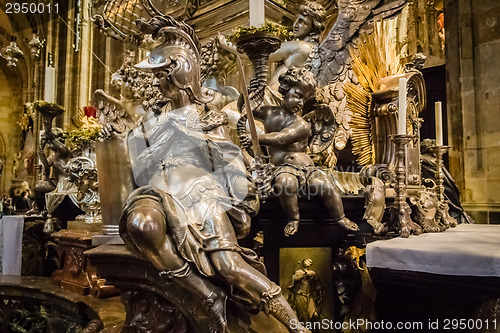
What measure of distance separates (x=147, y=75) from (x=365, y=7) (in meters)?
1.90

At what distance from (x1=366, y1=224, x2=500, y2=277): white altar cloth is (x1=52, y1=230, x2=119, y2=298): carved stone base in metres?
1.73

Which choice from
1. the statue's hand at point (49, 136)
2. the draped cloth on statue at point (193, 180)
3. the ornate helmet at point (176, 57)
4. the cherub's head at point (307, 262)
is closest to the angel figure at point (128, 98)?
the statue's hand at point (49, 136)

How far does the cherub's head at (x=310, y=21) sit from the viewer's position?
3299mm

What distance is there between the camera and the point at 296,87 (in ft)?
7.39

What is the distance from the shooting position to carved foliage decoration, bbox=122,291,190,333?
158 centimetres

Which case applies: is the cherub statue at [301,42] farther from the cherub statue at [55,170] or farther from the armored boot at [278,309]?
the armored boot at [278,309]

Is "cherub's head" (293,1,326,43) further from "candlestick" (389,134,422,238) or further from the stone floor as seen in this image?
the stone floor

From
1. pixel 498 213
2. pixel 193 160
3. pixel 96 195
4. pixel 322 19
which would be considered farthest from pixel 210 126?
pixel 498 213

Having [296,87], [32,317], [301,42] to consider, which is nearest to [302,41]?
[301,42]

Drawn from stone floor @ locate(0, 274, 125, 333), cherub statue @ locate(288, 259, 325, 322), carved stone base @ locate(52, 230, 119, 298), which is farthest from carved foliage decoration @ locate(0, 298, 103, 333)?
cherub statue @ locate(288, 259, 325, 322)

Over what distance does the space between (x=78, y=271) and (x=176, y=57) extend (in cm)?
184

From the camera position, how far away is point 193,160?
1770 mm

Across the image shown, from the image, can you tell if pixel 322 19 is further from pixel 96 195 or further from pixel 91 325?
pixel 91 325

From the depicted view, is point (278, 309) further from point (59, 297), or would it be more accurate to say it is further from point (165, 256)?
point (59, 297)
